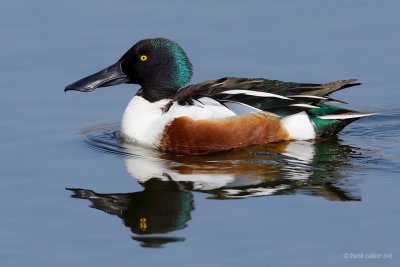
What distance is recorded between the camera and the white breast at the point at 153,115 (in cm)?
1149

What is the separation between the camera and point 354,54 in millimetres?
13492

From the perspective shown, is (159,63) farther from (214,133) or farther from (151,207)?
(151,207)

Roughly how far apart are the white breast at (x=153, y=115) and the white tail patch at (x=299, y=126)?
599 mm

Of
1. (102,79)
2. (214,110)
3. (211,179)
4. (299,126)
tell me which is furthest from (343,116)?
(102,79)

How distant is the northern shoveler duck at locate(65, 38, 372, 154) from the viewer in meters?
11.5

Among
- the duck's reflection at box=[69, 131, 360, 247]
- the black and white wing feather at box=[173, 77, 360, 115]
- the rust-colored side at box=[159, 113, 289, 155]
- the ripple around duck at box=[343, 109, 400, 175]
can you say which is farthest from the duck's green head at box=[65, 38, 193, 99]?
the ripple around duck at box=[343, 109, 400, 175]

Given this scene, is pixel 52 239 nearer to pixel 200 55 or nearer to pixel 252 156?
pixel 252 156

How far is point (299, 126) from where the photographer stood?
1173cm

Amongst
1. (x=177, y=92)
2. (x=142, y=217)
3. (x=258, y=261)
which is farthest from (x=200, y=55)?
(x=258, y=261)

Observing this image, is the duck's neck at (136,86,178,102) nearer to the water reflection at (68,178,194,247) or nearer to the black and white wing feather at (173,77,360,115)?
the black and white wing feather at (173,77,360,115)

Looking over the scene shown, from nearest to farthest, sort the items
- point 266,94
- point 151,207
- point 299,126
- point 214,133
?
point 151,207, point 214,133, point 266,94, point 299,126

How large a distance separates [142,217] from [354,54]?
16.3ft

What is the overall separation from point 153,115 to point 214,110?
0.70 metres

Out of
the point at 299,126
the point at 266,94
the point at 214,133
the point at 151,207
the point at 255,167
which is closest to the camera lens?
the point at 151,207
